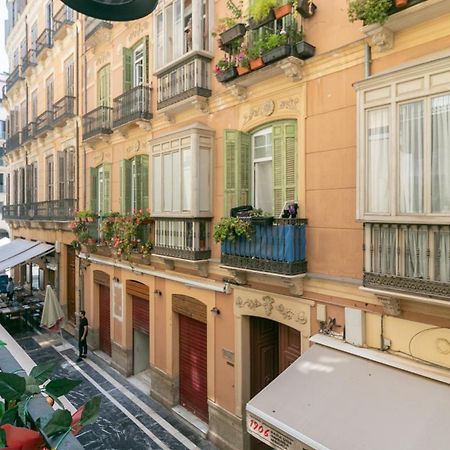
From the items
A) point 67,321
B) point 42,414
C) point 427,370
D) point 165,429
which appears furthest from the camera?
point 67,321

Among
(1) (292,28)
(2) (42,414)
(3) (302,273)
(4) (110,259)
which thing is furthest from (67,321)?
(2) (42,414)

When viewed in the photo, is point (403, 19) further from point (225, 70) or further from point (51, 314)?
point (51, 314)

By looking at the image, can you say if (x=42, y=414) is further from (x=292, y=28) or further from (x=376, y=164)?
(x=292, y=28)

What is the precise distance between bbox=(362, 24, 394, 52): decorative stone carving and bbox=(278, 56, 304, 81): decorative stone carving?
1481 mm

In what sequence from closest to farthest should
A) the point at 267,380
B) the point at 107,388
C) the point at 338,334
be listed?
the point at 338,334, the point at 267,380, the point at 107,388

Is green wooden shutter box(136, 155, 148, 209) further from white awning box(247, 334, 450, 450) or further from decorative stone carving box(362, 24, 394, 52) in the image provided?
decorative stone carving box(362, 24, 394, 52)

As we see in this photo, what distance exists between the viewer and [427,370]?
5961mm

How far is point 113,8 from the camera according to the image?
277 centimetres

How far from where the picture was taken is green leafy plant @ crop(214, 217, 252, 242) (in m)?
8.07

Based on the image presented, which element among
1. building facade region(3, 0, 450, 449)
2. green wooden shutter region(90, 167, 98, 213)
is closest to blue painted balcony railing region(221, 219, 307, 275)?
building facade region(3, 0, 450, 449)

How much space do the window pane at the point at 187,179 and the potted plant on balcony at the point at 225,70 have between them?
197 centimetres

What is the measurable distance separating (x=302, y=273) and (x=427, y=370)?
2638mm

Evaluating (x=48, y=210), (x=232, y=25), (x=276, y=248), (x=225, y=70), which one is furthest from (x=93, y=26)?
(x=276, y=248)

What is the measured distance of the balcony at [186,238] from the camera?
380 inches
